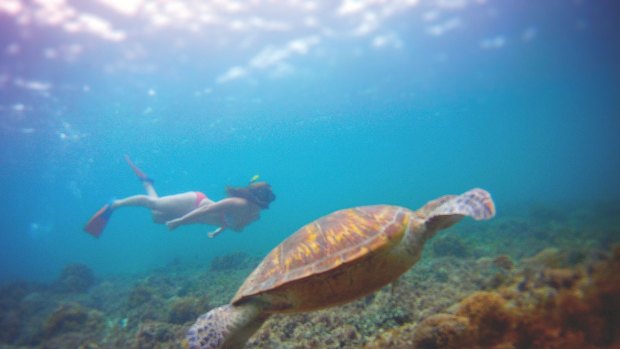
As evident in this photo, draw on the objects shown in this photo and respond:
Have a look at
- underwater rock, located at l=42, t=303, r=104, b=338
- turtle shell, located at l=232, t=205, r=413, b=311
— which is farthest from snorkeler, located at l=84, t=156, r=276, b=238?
turtle shell, located at l=232, t=205, r=413, b=311

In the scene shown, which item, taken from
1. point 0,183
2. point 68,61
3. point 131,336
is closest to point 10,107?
point 68,61

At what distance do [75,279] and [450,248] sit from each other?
1887 centimetres

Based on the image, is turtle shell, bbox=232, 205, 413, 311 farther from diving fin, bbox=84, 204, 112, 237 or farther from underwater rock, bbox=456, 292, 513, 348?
diving fin, bbox=84, 204, 112, 237

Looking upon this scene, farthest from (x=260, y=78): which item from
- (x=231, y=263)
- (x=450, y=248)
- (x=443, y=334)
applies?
(x=443, y=334)

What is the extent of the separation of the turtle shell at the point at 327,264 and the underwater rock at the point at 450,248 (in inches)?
290

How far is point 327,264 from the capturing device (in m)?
3.04

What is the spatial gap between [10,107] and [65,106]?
3.32 m

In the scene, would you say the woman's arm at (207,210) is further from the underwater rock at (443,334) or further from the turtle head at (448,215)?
the underwater rock at (443,334)

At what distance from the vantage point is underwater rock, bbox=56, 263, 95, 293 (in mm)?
13836

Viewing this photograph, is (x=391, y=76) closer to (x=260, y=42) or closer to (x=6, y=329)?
(x=260, y=42)

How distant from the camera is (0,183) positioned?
127 feet

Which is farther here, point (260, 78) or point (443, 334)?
point (260, 78)

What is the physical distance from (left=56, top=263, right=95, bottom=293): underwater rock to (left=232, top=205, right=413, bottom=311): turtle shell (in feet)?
53.3

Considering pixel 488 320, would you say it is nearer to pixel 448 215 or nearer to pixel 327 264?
pixel 448 215
